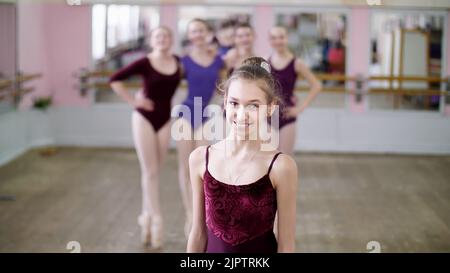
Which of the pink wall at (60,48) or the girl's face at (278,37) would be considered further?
the pink wall at (60,48)

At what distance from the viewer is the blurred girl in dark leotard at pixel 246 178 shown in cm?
183

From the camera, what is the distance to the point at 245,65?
1877 mm

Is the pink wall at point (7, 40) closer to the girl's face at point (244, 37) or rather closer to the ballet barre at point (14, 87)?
the ballet barre at point (14, 87)

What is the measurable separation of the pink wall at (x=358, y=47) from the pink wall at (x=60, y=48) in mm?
2508

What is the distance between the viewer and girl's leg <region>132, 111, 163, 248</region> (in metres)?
4.09

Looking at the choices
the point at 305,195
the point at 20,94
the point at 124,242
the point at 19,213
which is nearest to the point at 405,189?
the point at 305,195

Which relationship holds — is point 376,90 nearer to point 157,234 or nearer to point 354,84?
point 354,84

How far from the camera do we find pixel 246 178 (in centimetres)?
187

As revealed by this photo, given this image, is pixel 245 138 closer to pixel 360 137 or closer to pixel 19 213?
pixel 19 213

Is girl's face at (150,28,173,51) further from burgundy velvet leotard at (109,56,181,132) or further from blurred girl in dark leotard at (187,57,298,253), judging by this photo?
blurred girl in dark leotard at (187,57,298,253)

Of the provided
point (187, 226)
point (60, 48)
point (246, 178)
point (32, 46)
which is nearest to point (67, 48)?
point (60, 48)

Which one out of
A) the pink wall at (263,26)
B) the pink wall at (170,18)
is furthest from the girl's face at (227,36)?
the pink wall at (170,18)

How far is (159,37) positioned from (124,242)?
1169 mm

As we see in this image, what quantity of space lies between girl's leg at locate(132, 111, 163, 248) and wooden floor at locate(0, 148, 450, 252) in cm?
9
